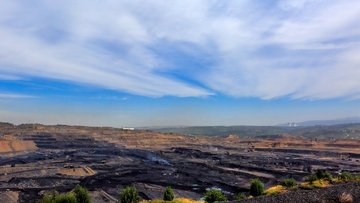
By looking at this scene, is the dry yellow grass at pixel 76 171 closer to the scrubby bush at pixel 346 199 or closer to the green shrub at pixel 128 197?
the green shrub at pixel 128 197

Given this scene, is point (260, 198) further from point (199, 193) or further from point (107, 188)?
point (107, 188)

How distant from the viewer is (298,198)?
35.8 ft

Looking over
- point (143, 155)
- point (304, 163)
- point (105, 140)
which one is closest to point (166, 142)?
point (105, 140)

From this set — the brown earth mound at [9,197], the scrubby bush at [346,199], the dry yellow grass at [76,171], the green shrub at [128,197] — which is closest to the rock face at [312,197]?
the scrubby bush at [346,199]

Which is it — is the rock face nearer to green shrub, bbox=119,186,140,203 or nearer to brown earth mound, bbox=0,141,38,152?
green shrub, bbox=119,186,140,203

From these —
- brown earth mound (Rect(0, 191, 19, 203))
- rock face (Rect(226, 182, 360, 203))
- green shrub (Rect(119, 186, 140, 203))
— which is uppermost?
rock face (Rect(226, 182, 360, 203))

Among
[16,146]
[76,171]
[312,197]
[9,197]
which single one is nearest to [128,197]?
[312,197]

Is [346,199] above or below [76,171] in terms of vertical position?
above

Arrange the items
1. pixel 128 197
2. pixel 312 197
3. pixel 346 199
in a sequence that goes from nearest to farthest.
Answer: pixel 346 199 < pixel 312 197 < pixel 128 197

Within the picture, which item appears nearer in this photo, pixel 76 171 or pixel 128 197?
pixel 128 197

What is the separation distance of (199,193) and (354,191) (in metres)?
18.1

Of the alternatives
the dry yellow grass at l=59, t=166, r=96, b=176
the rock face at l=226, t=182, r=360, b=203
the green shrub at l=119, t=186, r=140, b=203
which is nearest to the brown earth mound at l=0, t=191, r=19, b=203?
the dry yellow grass at l=59, t=166, r=96, b=176

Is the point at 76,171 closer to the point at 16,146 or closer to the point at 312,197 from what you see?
the point at 312,197

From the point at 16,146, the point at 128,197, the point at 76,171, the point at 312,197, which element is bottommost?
the point at 76,171
